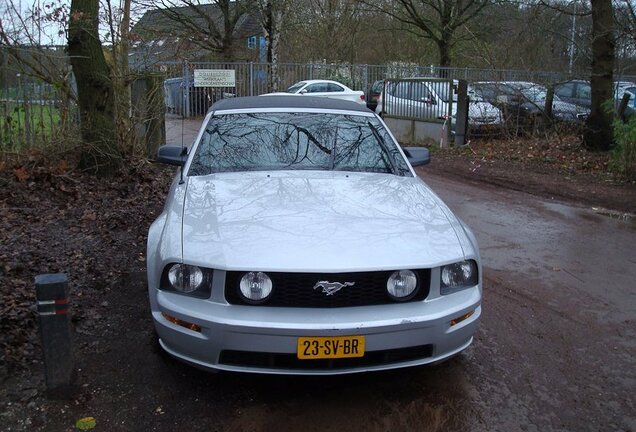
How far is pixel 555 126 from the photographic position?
46.7 feet

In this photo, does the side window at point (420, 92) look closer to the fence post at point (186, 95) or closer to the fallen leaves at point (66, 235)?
the fence post at point (186, 95)

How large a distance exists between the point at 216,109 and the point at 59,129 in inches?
178

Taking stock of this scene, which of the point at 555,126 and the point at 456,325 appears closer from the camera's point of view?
the point at 456,325

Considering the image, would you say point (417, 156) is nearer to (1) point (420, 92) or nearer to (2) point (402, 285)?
(2) point (402, 285)

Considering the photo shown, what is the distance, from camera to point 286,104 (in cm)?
516

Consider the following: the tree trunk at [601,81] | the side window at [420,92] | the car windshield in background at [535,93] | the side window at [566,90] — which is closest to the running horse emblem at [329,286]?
the tree trunk at [601,81]

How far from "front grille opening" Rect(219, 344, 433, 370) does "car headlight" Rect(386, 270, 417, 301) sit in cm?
28

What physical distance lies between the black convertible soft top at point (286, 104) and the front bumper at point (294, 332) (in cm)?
230

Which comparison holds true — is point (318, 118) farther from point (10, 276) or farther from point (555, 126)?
point (555, 126)

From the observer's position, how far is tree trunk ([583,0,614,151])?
12102mm

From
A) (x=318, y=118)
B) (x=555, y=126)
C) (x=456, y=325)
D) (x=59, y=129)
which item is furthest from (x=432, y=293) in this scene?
(x=555, y=126)

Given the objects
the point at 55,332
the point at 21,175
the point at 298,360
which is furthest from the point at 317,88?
the point at 298,360

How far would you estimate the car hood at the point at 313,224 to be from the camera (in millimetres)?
3100

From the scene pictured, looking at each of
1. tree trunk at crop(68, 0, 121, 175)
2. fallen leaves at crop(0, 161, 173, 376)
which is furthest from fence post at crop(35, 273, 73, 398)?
tree trunk at crop(68, 0, 121, 175)
